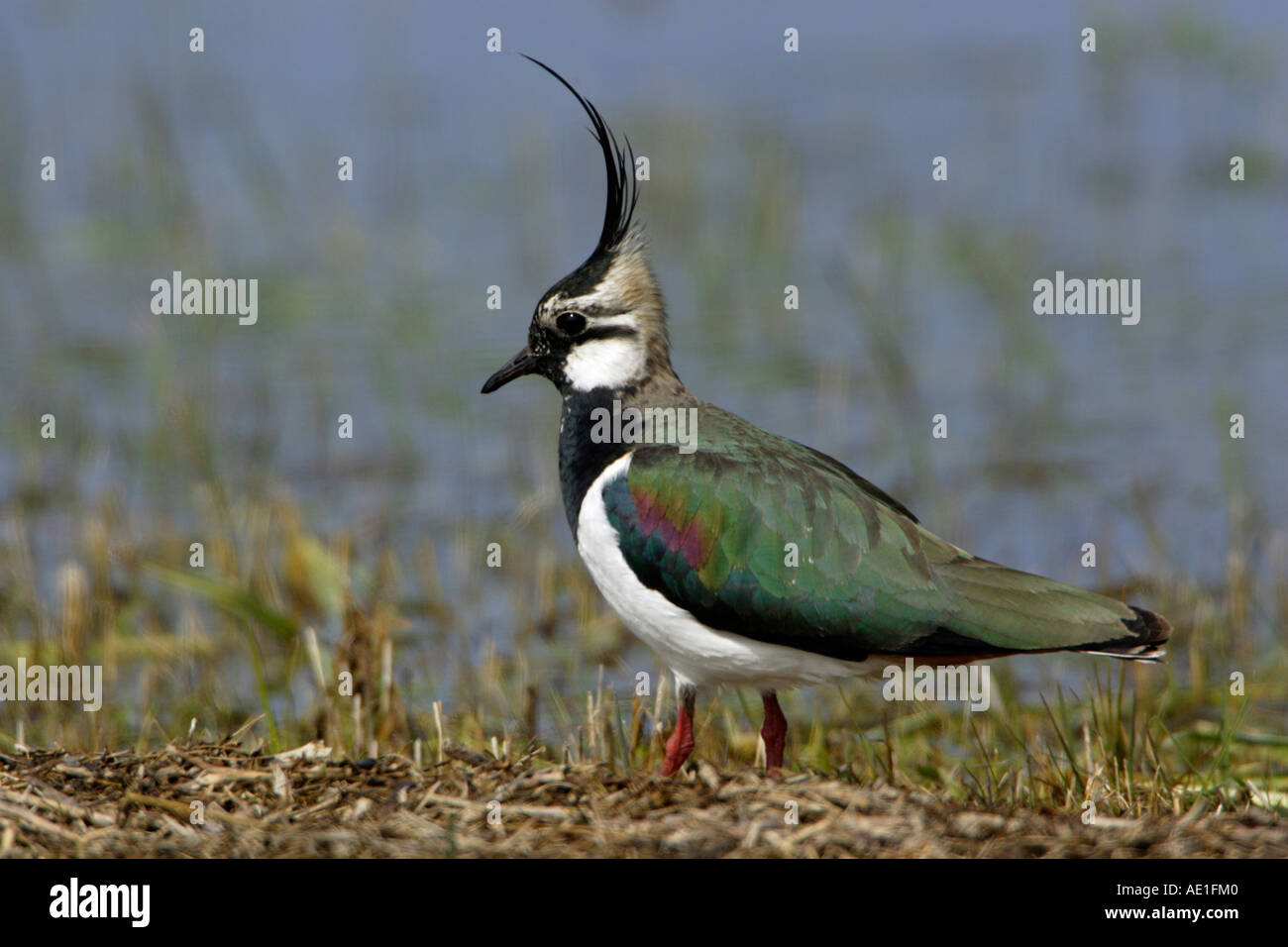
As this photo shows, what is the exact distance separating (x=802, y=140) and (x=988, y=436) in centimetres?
490

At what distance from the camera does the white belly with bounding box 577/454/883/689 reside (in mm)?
5867

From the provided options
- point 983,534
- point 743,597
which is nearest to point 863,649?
point 743,597

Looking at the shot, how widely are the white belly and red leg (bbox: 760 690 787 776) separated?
0.33ft

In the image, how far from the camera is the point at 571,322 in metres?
6.49

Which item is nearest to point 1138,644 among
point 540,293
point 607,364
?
point 607,364

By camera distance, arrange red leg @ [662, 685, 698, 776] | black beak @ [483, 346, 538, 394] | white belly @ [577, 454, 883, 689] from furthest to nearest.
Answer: black beak @ [483, 346, 538, 394]
red leg @ [662, 685, 698, 776]
white belly @ [577, 454, 883, 689]

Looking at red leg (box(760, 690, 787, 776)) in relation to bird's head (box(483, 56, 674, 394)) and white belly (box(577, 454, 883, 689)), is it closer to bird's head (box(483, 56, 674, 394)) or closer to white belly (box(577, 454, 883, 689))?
white belly (box(577, 454, 883, 689))

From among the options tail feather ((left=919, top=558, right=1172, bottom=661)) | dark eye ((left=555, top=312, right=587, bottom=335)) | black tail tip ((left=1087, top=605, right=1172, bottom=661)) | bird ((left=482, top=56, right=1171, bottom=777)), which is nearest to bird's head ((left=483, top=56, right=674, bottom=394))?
dark eye ((left=555, top=312, right=587, bottom=335))

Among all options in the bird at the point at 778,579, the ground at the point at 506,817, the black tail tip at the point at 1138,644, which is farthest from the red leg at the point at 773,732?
the black tail tip at the point at 1138,644

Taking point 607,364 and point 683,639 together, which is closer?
point 683,639

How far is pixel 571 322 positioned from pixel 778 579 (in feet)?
4.34

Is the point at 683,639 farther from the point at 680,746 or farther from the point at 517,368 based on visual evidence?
the point at 517,368

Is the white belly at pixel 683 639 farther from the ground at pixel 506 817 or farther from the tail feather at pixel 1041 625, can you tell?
the ground at pixel 506 817

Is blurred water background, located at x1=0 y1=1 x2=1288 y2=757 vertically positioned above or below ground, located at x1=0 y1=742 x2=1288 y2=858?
above
